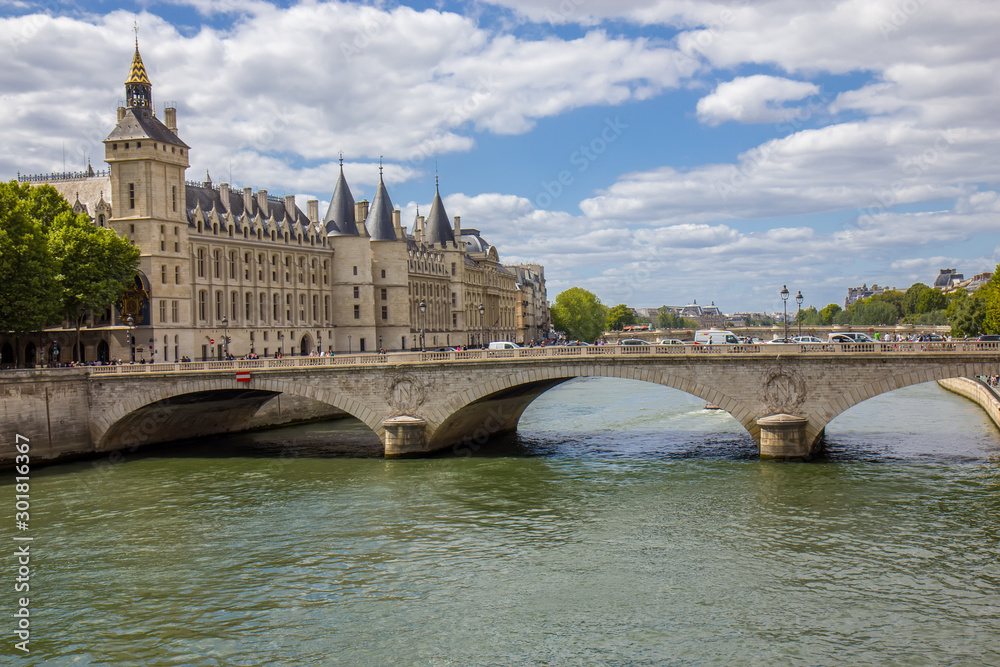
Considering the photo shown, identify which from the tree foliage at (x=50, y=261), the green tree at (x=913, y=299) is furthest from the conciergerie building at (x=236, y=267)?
the green tree at (x=913, y=299)

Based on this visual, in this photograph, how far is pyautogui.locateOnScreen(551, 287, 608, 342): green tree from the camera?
6467 inches

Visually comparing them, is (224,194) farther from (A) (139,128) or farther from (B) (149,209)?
(A) (139,128)

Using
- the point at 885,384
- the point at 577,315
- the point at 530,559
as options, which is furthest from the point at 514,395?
the point at 577,315

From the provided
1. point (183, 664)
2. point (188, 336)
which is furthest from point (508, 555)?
point (188, 336)

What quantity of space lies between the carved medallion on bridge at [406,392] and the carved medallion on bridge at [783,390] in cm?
1533

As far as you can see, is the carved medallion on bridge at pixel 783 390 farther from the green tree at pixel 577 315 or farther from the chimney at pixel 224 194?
the green tree at pixel 577 315

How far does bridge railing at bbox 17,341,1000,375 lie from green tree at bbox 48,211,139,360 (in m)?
9.88

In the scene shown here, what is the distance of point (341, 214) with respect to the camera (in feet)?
305

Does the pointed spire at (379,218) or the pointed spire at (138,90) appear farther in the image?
the pointed spire at (379,218)

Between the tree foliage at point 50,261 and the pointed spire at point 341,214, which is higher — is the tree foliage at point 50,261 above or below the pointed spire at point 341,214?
below

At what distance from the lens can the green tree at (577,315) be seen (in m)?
164

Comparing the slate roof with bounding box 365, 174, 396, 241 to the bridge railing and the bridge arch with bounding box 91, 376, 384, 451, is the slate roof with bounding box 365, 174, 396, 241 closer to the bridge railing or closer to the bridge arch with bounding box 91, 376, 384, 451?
the bridge arch with bounding box 91, 376, 384, 451

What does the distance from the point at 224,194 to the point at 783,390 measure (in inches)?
2254

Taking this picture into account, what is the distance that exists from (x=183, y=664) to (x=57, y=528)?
13.6m
